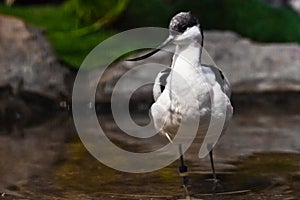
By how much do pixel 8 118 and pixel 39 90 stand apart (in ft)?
1.27

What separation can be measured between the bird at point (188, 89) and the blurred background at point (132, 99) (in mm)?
420

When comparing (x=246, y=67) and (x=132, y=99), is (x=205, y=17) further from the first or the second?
(x=132, y=99)

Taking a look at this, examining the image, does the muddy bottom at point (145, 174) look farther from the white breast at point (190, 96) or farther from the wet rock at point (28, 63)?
the wet rock at point (28, 63)

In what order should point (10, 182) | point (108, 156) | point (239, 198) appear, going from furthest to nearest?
point (108, 156) < point (10, 182) < point (239, 198)

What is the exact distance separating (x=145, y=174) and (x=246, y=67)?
2.65m

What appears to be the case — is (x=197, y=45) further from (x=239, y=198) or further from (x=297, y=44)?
(x=297, y=44)

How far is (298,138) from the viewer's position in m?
6.17

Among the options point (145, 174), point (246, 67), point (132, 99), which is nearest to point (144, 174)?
point (145, 174)

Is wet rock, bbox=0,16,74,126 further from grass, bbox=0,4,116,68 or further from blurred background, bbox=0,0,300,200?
grass, bbox=0,4,116,68

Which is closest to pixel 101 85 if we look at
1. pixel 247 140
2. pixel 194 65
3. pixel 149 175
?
pixel 247 140

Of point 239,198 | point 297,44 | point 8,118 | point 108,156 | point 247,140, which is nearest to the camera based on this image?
point 239,198

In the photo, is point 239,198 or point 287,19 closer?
point 239,198

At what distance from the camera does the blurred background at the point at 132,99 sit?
4883mm

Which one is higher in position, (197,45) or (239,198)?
(197,45)
